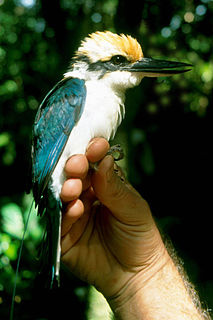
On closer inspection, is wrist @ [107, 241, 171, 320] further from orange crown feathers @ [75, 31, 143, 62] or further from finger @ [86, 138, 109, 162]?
orange crown feathers @ [75, 31, 143, 62]

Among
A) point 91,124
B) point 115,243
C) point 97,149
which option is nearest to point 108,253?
point 115,243

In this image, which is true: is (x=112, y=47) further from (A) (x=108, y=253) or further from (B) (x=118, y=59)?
(A) (x=108, y=253)

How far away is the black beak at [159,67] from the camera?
75.5 inches

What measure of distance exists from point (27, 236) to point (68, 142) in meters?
1.23

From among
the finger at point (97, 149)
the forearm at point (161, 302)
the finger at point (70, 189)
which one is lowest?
the forearm at point (161, 302)

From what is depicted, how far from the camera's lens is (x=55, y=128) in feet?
6.31

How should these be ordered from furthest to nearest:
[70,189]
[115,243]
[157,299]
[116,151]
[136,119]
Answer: [136,119] → [116,151] → [115,243] → [157,299] → [70,189]

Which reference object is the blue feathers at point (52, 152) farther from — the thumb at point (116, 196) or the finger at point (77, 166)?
the thumb at point (116, 196)

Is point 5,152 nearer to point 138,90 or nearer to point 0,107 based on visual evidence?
point 0,107

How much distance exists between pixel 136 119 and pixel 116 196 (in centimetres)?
229

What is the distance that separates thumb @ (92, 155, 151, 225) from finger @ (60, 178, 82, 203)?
11cm

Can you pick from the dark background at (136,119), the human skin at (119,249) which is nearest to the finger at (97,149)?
the human skin at (119,249)

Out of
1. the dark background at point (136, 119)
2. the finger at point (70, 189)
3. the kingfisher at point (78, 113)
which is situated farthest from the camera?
the dark background at point (136, 119)

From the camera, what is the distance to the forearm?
5.87 feet
